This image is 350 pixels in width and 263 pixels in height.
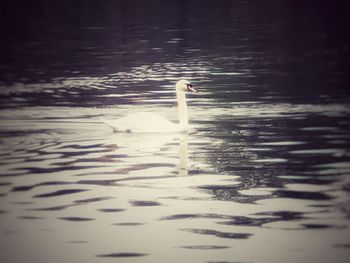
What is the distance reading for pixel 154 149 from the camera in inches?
716

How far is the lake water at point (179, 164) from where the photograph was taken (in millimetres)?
10961

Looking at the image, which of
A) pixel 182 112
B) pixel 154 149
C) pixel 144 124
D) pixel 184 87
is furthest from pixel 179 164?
pixel 184 87

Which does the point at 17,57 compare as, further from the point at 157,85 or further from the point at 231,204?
the point at 231,204

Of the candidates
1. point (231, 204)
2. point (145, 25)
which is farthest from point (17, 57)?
point (231, 204)

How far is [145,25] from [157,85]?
43717 mm

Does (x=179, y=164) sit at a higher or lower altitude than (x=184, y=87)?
lower

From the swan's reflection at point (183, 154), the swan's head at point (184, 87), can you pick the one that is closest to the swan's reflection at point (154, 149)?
the swan's reflection at point (183, 154)

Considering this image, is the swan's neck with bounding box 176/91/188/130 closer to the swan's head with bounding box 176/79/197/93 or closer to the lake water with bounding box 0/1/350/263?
the swan's head with bounding box 176/79/197/93

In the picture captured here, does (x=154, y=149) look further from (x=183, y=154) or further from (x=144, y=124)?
(x=144, y=124)

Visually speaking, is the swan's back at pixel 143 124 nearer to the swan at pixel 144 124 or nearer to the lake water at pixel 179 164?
the swan at pixel 144 124

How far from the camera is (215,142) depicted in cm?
1870

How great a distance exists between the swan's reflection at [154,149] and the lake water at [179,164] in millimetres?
42

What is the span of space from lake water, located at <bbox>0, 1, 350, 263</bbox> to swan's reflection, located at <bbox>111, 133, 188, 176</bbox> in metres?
0.04

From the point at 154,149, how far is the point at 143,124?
1931 millimetres
